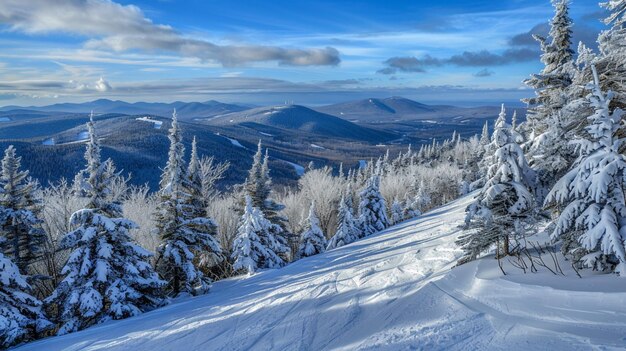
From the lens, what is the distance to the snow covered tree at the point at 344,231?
27.5 meters

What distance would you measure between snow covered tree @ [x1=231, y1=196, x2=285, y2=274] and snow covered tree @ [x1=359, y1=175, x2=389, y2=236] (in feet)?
39.0

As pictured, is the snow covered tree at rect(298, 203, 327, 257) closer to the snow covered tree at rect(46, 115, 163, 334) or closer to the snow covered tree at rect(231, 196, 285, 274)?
the snow covered tree at rect(231, 196, 285, 274)

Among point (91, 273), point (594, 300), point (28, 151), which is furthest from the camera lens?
point (28, 151)

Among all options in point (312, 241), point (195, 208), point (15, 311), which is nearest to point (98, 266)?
point (15, 311)

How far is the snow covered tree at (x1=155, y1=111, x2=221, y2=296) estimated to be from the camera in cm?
1522

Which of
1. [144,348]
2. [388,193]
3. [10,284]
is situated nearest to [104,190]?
[10,284]

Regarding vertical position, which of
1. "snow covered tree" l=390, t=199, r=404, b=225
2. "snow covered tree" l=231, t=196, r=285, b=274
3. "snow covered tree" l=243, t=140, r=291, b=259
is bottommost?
"snow covered tree" l=390, t=199, r=404, b=225

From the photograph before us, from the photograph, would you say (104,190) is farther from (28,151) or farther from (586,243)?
(28,151)

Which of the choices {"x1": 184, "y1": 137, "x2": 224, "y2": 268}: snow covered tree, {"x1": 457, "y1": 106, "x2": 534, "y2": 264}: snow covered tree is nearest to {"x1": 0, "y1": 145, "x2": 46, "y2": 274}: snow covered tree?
{"x1": 184, "y1": 137, "x2": 224, "y2": 268}: snow covered tree

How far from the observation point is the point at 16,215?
14133mm

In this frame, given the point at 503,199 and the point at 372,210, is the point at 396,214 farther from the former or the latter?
the point at 503,199

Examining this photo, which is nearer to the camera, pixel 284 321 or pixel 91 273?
pixel 284 321

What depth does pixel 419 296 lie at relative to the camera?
646cm

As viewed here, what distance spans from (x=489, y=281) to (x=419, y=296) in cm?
129
